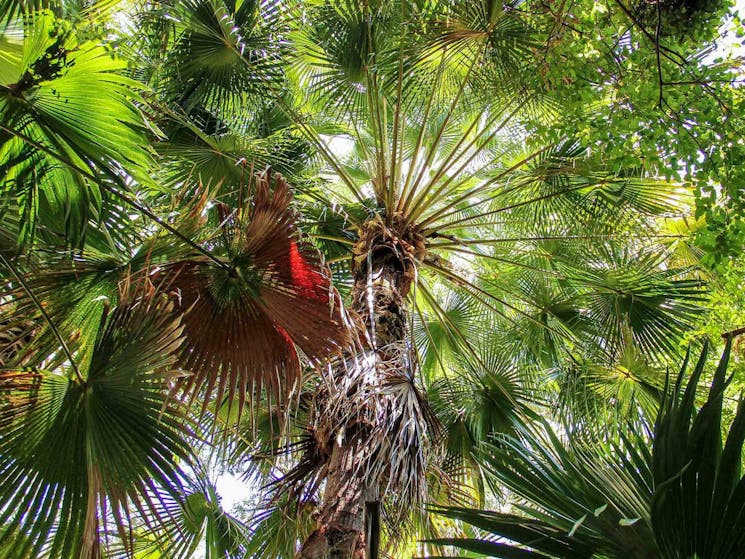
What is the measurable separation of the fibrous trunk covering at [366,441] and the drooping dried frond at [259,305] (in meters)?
0.23

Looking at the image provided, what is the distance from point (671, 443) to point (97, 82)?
8.52 ft

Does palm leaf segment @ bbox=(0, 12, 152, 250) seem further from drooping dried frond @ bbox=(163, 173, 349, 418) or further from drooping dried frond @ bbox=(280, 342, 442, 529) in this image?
drooping dried frond @ bbox=(280, 342, 442, 529)

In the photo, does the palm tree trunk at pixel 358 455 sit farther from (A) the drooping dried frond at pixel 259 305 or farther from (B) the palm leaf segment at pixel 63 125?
(B) the palm leaf segment at pixel 63 125

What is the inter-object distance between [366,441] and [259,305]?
792mm

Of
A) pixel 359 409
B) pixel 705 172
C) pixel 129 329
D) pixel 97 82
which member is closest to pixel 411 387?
pixel 359 409

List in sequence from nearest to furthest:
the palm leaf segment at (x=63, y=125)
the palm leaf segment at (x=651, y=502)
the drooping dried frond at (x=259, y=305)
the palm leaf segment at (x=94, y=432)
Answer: the palm leaf segment at (x=651, y=502) → the palm leaf segment at (x=94, y=432) → the palm leaf segment at (x=63, y=125) → the drooping dried frond at (x=259, y=305)

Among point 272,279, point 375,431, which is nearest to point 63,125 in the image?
point 272,279

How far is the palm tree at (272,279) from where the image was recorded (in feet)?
7.45

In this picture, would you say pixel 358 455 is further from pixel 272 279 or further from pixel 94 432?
pixel 94 432

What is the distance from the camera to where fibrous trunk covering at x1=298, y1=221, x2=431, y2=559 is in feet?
8.31

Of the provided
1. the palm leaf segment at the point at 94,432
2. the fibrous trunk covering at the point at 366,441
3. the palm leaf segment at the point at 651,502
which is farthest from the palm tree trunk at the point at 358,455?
the palm leaf segment at the point at 651,502

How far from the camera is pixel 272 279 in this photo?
2658 mm

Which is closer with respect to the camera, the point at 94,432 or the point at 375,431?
the point at 94,432

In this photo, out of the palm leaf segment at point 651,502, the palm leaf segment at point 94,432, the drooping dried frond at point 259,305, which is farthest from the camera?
the drooping dried frond at point 259,305
